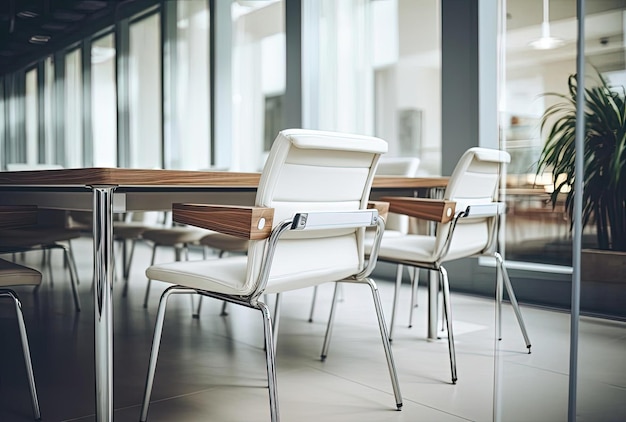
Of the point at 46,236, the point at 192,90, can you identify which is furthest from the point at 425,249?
the point at 192,90

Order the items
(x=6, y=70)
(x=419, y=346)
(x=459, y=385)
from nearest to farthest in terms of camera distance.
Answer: (x=459, y=385) < (x=419, y=346) < (x=6, y=70)

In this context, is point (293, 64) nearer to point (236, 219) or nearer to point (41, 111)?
point (41, 111)

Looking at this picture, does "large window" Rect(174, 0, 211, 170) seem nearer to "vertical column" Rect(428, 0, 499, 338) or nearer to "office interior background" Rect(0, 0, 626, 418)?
"office interior background" Rect(0, 0, 626, 418)

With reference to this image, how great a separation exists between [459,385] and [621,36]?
4.08 feet

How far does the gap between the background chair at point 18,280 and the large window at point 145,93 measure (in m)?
5.44

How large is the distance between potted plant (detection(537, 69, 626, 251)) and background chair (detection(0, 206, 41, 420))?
4.30 feet

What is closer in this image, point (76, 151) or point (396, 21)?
point (396, 21)

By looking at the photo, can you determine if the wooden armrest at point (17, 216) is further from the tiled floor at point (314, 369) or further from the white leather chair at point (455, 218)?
the white leather chair at point (455, 218)

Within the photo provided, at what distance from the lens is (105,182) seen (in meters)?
1.46

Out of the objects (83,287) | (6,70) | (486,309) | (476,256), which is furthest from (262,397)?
(6,70)

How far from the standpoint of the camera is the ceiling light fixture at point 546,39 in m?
1.20

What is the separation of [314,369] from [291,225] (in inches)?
35.3

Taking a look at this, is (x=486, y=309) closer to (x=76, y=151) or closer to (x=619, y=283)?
(x=619, y=283)

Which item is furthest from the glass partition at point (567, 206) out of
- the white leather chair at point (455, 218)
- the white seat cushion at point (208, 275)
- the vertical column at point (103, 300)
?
the vertical column at point (103, 300)
